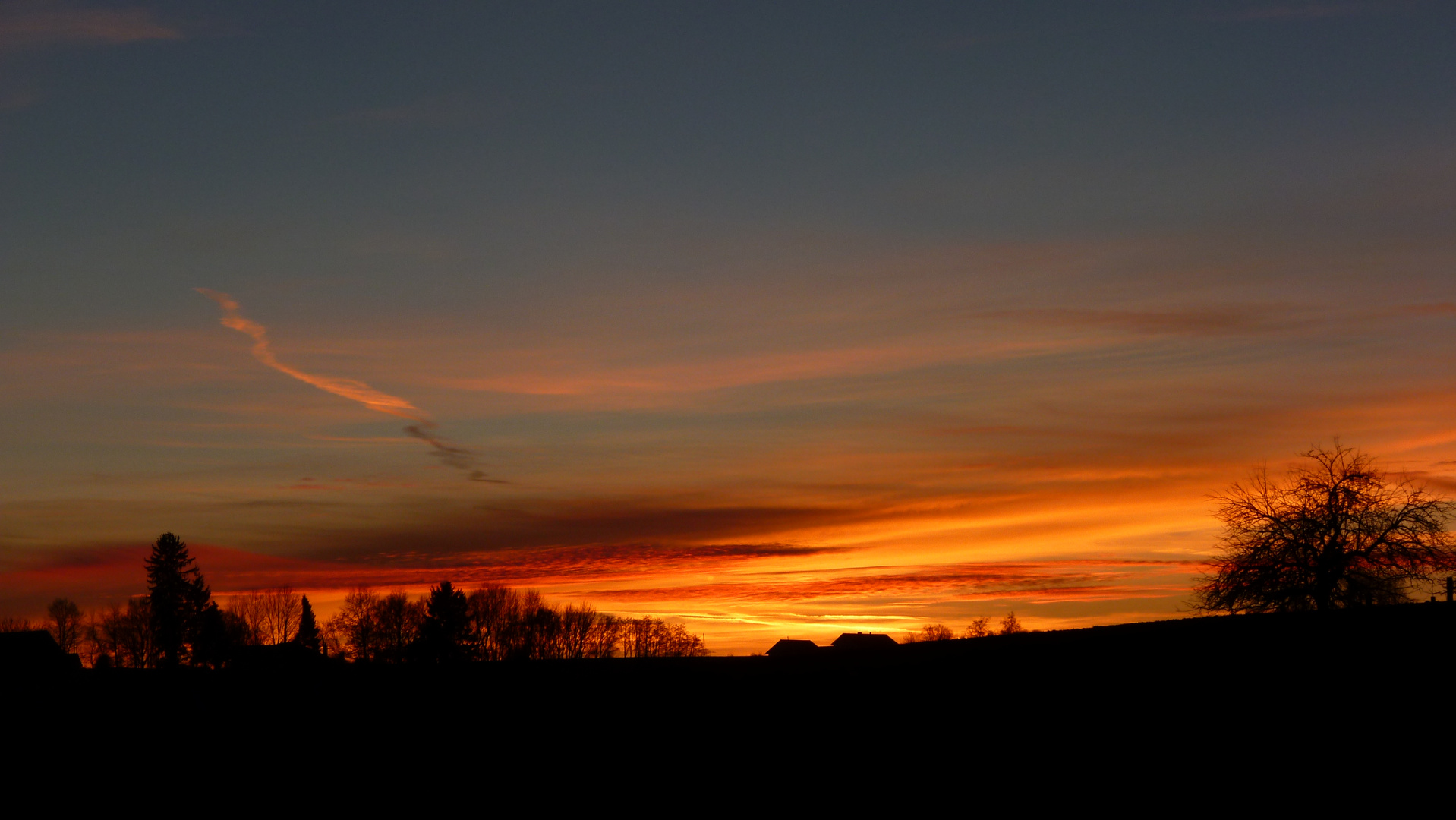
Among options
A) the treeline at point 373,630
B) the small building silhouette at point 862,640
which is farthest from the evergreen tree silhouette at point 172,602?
the small building silhouette at point 862,640

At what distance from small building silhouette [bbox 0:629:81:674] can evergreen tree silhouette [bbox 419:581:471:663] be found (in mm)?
31998

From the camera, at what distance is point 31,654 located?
3204 inches

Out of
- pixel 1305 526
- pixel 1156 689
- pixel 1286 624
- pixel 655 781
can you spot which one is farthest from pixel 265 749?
pixel 1305 526

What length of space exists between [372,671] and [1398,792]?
41807 mm

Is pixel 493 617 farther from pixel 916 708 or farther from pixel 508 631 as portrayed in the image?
pixel 916 708

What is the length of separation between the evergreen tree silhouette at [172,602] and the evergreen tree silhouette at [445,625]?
3470cm

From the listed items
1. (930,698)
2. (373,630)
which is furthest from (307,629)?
(930,698)

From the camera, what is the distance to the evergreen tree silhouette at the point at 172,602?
12338cm

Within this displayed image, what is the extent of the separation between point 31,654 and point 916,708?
82.6 meters

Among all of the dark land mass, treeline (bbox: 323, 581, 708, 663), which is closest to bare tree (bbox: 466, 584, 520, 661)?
treeline (bbox: 323, 581, 708, 663)

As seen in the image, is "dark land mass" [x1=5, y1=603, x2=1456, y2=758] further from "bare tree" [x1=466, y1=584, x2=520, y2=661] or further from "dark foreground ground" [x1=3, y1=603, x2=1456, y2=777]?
"bare tree" [x1=466, y1=584, x2=520, y2=661]

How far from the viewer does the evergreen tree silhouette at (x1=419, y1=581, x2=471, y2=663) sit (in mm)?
106000

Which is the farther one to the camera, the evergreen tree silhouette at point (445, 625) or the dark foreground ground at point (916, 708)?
the evergreen tree silhouette at point (445, 625)

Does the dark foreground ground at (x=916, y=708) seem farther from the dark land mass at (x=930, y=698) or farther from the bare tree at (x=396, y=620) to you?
the bare tree at (x=396, y=620)
